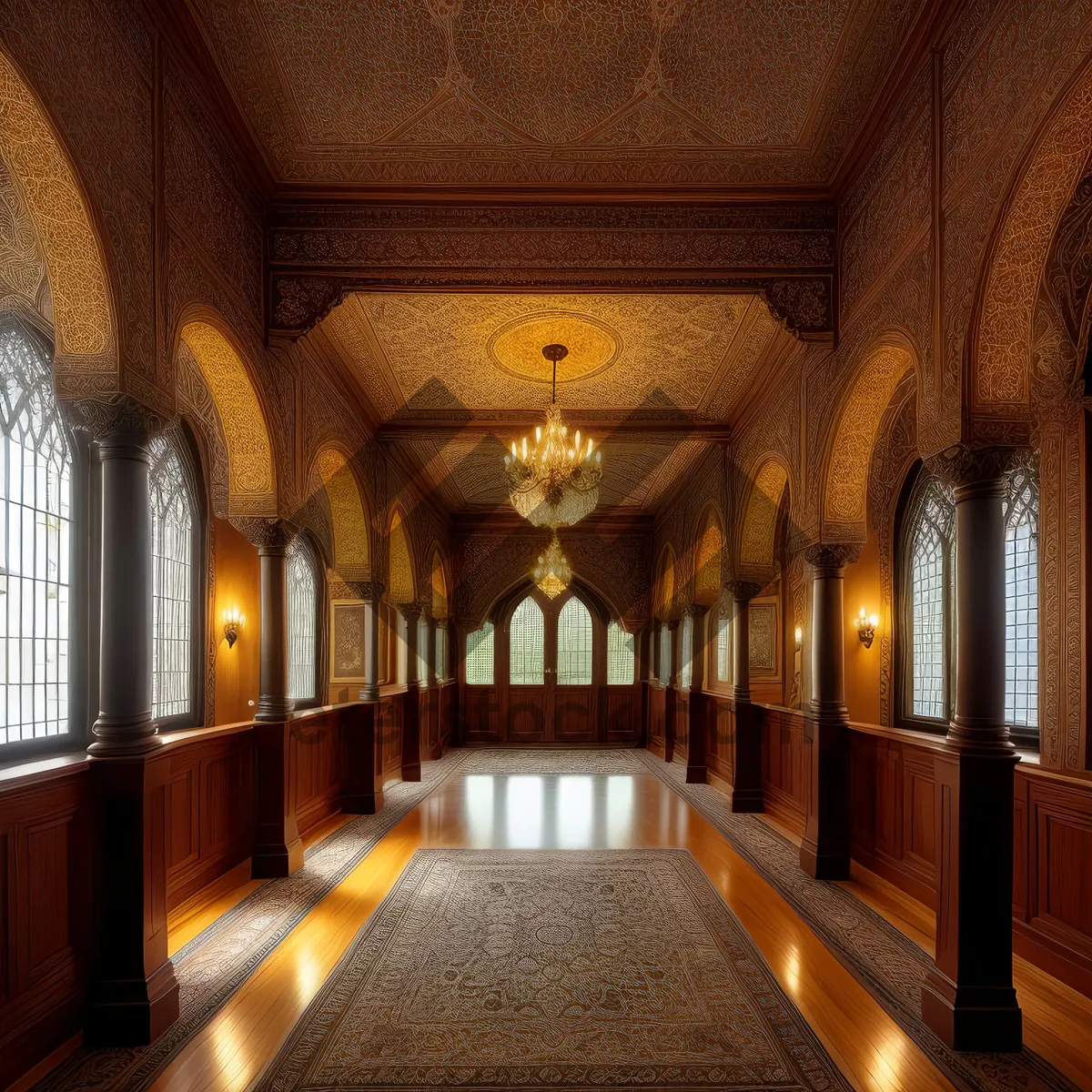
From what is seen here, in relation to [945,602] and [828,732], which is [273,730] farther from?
[945,602]

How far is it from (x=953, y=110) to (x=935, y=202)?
17.1 inches

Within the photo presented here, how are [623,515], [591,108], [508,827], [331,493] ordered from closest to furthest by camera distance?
1. [591,108]
2. [508,827]
3. [331,493]
4. [623,515]

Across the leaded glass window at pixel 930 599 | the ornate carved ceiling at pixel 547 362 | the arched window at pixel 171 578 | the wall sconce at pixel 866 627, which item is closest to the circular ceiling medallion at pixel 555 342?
the ornate carved ceiling at pixel 547 362

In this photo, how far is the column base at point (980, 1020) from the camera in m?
3.62

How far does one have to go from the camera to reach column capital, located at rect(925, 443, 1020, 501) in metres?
3.89

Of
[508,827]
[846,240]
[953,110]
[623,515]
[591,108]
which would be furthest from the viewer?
[623,515]

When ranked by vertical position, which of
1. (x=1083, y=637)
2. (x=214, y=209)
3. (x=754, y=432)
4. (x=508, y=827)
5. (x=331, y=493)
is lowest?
(x=508, y=827)

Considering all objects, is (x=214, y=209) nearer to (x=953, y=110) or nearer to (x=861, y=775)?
(x=953, y=110)

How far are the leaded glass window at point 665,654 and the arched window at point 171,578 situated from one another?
28.9 feet

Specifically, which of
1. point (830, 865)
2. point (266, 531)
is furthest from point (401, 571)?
point (830, 865)

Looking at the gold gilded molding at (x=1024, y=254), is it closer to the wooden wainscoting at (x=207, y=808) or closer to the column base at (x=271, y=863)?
the wooden wainscoting at (x=207, y=808)

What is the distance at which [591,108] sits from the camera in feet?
15.0

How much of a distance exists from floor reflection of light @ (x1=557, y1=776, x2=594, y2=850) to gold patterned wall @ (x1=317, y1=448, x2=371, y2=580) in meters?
3.71

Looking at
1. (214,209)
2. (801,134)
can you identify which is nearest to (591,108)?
(801,134)
